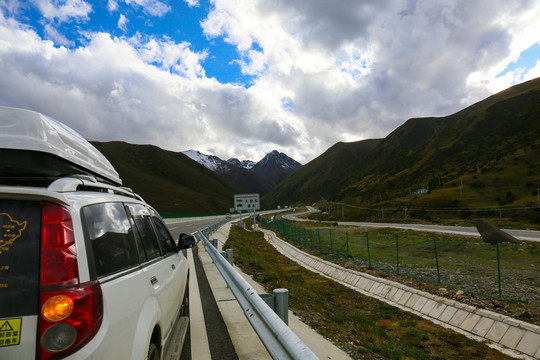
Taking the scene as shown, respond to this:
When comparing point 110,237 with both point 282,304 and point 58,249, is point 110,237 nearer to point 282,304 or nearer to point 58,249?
point 58,249

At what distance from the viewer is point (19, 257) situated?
1866 mm

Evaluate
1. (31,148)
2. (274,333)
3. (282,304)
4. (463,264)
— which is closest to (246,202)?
(463,264)

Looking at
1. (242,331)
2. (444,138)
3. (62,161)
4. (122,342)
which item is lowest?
(242,331)

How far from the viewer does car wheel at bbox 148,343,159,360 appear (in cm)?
269

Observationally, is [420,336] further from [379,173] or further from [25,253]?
[379,173]

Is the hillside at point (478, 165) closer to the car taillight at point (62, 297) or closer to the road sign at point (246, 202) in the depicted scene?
the road sign at point (246, 202)

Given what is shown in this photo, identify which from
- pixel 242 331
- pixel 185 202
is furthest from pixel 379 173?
pixel 242 331

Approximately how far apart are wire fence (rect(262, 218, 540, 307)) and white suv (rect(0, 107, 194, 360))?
12.7 meters

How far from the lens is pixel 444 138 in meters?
157

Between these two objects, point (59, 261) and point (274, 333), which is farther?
point (274, 333)

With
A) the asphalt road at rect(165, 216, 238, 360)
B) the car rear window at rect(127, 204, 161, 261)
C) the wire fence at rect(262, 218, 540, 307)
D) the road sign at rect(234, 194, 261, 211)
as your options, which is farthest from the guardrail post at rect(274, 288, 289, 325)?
the road sign at rect(234, 194, 261, 211)

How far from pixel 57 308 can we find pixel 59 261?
26 cm

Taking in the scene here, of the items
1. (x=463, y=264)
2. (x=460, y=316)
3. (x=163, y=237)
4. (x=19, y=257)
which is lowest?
(x=460, y=316)

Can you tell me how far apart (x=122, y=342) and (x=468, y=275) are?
16.2 m
